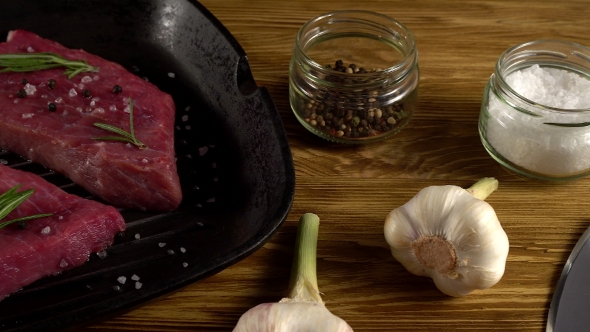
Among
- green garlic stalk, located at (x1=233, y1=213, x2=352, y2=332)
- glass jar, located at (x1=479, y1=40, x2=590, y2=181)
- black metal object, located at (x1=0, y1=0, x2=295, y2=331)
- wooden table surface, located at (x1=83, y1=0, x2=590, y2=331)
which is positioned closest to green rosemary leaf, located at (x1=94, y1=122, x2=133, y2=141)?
black metal object, located at (x1=0, y1=0, x2=295, y2=331)

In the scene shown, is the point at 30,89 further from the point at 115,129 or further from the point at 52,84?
the point at 115,129

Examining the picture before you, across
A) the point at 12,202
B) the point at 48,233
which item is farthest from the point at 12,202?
the point at 48,233

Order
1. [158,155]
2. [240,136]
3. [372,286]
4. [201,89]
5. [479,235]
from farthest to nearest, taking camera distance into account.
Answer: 1. [201,89]
2. [240,136]
3. [158,155]
4. [372,286]
5. [479,235]

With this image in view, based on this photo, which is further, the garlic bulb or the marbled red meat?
the marbled red meat

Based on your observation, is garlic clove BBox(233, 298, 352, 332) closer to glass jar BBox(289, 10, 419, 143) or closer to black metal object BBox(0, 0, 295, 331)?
black metal object BBox(0, 0, 295, 331)

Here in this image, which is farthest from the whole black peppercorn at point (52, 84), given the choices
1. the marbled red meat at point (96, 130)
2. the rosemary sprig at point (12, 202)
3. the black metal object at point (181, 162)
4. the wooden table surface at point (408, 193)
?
the wooden table surface at point (408, 193)

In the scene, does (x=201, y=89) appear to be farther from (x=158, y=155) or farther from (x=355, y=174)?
(x=355, y=174)

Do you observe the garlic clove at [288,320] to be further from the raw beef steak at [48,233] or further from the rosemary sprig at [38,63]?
the rosemary sprig at [38,63]

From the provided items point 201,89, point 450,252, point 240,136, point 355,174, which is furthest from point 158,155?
point 450,252
